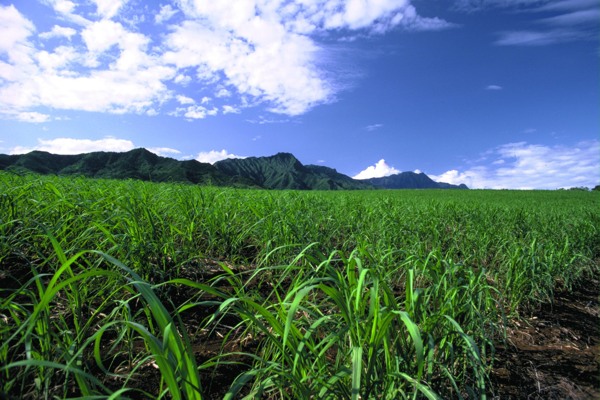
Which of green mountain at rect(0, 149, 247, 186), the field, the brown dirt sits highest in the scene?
green mountain at rect(0, 149, 247, 186)

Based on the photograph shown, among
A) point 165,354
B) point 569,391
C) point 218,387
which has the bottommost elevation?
point 569,391

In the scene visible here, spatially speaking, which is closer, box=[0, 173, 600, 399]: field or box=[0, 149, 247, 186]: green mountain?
box=[0, 173, 600, 399]: field

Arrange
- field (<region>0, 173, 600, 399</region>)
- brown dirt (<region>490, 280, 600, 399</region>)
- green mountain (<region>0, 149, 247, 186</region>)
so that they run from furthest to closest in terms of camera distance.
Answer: green mountain (<region>0, 149, 247, 186</region>) → brown dirt (<region>490, 280, 600, 399</region>) → field (<region>0, 173, 600, 399</region>)

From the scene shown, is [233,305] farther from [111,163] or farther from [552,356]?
[111,163]

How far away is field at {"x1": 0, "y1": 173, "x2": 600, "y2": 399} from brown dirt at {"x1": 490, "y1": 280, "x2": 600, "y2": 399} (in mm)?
90

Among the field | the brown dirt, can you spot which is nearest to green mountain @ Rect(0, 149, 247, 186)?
the field

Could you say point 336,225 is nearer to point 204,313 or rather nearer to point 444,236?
point 444,236

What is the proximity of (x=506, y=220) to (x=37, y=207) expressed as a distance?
7191 millimetres

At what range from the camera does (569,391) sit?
1756mm

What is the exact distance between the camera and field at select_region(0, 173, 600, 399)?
1021 millimetres

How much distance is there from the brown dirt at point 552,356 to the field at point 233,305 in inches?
3.5

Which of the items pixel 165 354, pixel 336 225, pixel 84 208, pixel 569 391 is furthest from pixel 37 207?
pixel 569 391

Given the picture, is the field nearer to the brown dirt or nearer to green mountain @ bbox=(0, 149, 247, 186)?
the brown dirt

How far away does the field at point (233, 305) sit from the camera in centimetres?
102
